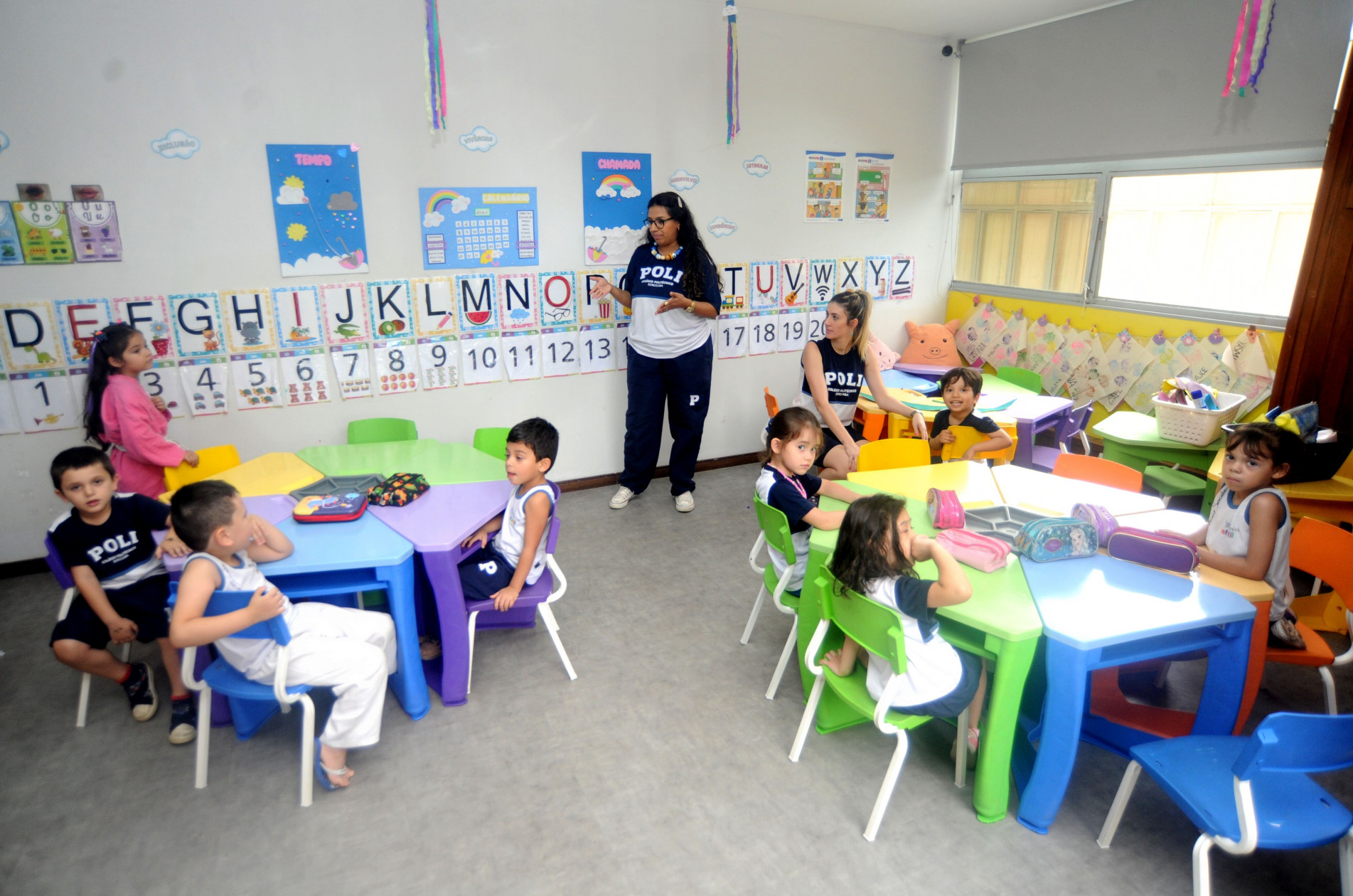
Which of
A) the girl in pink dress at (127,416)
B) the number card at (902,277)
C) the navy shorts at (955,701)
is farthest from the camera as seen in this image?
the number card at (902,277)

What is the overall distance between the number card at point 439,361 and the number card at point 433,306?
0.04 meters

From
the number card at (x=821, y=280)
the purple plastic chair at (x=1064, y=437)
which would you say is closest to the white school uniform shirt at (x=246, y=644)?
the purple plastic chair at (x=1064, y=437)

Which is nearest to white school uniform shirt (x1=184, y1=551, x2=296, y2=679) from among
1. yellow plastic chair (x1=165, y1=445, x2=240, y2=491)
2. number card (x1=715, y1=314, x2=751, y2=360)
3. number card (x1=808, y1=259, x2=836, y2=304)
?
yellow plastic chair (x1=165, y1=445, x2=240, y2=491)

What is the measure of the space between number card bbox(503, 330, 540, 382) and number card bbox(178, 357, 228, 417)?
4.77 feet

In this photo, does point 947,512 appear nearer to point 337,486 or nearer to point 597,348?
point 337,486

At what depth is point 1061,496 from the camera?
9.37 ft

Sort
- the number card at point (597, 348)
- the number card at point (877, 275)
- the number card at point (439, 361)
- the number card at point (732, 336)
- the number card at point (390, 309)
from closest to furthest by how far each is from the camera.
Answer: the number card at point (390, 309) < the number card at point (439, 361) < the number card at point (597, 348) < the number card at point (732, 336) < the number card at point (877, 275)

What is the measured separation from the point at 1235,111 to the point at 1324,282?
3.53 ft

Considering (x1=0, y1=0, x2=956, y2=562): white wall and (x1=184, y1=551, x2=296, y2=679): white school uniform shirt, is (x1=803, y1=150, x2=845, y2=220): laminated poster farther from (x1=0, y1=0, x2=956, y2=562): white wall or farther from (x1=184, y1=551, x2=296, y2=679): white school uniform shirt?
(x1=184, y1=551, x2=296, y2=679): white school uniform shirt

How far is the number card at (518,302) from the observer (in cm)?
444

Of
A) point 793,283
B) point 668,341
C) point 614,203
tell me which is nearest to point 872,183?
point 793,283

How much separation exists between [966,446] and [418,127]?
3.23 m

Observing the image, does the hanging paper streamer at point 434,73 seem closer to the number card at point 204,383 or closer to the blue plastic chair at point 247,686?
the number card at point 204,383

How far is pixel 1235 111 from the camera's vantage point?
13.5 ft
